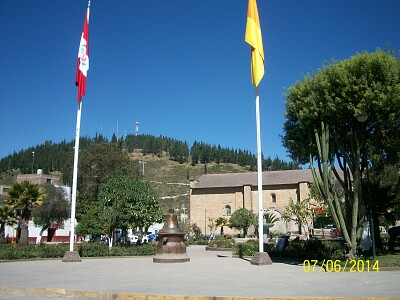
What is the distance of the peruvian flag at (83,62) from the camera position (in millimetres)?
19453

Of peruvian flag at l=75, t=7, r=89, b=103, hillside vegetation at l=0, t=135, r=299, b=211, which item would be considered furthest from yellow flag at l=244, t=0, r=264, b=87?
hillside vegetation at l=0, t=135, r=299, b=211

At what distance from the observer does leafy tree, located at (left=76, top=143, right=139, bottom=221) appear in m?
49.4

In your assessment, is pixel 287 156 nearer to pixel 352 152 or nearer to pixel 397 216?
pixel 352 152

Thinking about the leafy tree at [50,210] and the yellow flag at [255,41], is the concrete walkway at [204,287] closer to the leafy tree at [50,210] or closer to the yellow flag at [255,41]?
the yellow flag at [255,41]

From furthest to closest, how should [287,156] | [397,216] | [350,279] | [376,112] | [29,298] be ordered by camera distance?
1. [397,216]
2. [287,156]
3. [376,112]
4. [350,279]
5. [29,298]

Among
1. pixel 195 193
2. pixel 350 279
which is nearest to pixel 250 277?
pixel 350 279

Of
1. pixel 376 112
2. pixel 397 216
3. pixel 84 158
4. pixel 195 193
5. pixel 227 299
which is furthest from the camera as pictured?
pixel 195 193

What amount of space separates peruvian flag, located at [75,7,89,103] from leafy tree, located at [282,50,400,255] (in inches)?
399

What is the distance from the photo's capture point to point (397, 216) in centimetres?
2616

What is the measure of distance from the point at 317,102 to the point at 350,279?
24.8ft

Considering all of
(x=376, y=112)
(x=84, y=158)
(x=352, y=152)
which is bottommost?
(x=352, y=152)

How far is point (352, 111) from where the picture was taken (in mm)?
15125

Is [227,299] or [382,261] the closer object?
[227,299]
